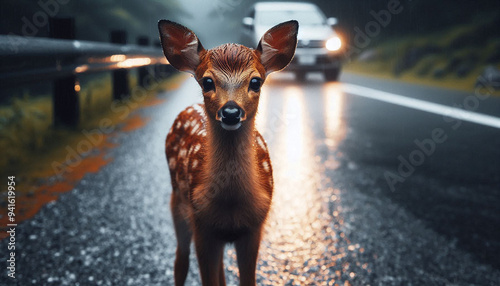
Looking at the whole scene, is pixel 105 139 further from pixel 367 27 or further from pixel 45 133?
pixel 367 27

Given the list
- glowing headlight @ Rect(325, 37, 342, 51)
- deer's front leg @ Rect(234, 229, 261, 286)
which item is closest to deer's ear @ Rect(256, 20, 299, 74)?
deer's front leg @ Rect(234, 229, 261, 286)

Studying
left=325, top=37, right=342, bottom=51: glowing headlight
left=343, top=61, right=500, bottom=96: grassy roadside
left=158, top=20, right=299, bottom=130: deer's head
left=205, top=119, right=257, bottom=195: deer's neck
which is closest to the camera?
left=158, top=20, right=299, bottom=130: deer's head

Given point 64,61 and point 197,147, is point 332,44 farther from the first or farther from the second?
point 197,147

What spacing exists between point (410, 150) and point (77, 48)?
420 cm

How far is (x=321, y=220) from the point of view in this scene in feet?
12.7

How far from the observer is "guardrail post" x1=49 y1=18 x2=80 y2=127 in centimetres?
646

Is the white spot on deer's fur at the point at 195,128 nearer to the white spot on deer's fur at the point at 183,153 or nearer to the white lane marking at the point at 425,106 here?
the white spot on deer's fur at the point at 183,153

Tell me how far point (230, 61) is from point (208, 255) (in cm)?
94

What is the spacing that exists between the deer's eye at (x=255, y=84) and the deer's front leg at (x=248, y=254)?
27.2 inches

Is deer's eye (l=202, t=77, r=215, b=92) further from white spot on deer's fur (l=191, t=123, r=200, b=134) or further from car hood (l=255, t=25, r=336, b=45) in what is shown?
car hood (l=255, t=25, r=336, b=45)

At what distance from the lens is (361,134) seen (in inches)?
283

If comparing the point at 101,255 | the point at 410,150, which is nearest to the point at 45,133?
the point at 101,255

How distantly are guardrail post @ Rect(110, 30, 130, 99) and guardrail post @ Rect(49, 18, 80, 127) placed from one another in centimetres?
292

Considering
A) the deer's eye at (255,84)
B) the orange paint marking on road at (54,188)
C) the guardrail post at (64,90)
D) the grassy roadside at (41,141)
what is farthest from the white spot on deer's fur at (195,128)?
the guardrail post at (64,90)
